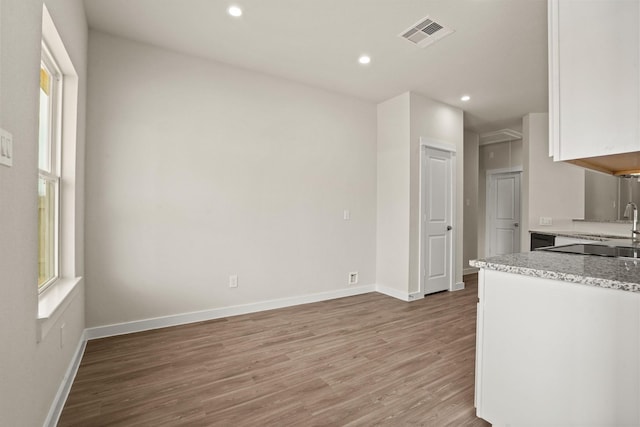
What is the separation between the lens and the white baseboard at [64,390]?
1.62 meters

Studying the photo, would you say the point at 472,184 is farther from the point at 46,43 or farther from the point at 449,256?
the point at 46,43

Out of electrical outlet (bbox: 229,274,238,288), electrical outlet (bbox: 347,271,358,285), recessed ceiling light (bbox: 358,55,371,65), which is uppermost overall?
recessed ceiling light (bbox: 358,55,371,65)

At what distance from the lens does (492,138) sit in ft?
20.2

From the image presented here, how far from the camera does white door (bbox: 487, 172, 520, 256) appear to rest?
618cm

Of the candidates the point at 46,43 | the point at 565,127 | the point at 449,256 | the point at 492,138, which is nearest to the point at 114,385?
the point at 46,43

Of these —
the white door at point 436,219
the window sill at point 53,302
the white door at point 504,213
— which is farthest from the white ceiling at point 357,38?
the white door at point 504,213

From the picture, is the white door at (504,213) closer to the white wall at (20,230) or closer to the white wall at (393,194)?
the white wall at (393,194)

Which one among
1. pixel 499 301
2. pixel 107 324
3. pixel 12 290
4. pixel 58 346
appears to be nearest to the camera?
pixel 12 290

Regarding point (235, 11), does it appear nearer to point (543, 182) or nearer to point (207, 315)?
point (207, 315)

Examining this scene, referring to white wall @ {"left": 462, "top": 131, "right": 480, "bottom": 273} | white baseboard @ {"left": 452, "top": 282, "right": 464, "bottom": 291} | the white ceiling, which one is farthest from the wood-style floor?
white wall @ {"left": 462, "top": 131, "right": 480, "bottom": 273}

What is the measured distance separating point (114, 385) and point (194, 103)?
102 inches


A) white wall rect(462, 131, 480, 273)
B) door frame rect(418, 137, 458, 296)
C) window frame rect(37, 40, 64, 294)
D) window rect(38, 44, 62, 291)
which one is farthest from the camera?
white wall rect(462, 131, 480, 273)

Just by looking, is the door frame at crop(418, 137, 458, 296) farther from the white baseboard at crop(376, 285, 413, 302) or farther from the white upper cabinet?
the white upper cabinet

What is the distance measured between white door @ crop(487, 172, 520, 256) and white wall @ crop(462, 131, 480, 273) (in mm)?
807
